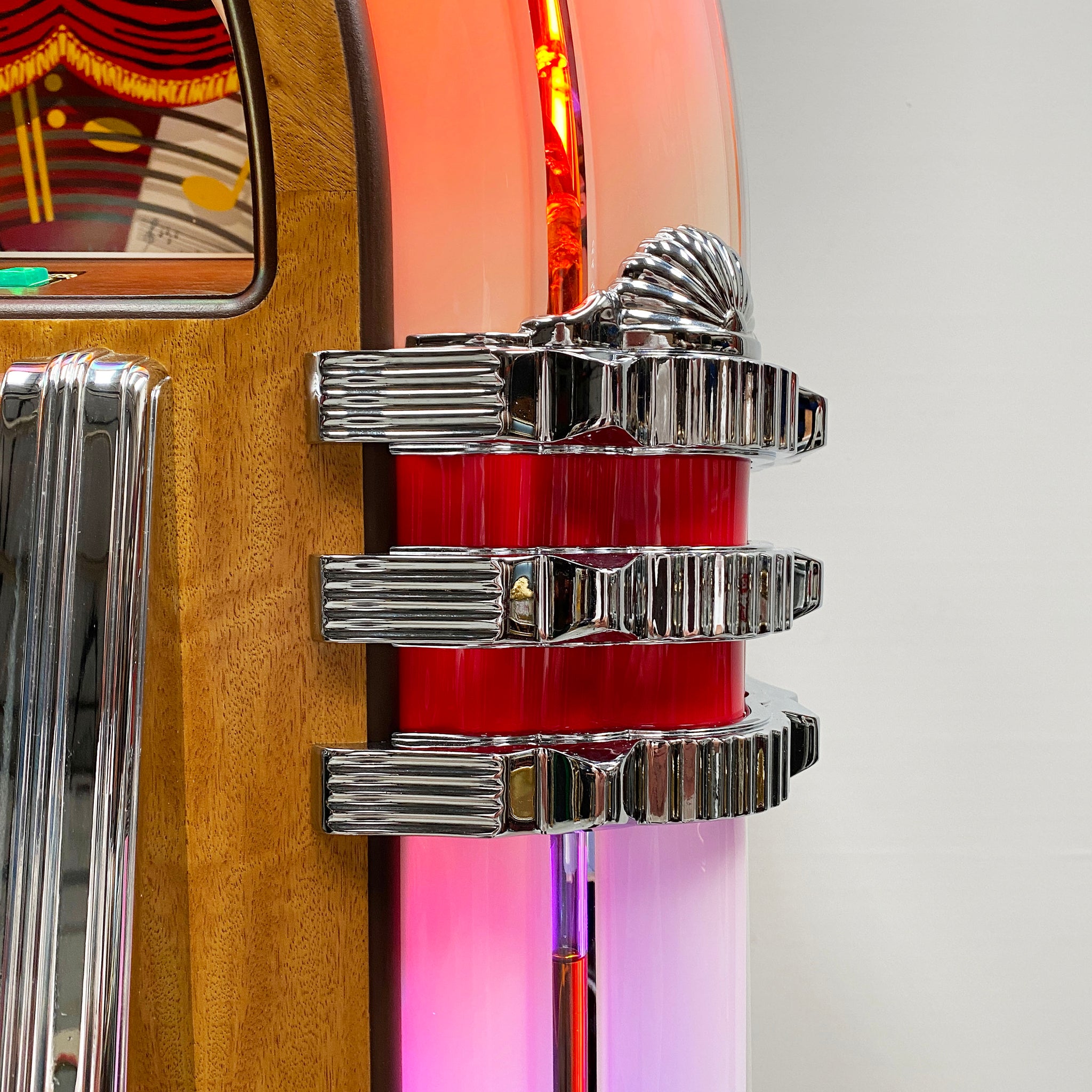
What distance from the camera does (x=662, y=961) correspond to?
52cm

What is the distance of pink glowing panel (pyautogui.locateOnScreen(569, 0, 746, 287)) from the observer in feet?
1.58

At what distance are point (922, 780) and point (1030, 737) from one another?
15 cm

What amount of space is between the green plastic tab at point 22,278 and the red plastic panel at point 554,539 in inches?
10.3

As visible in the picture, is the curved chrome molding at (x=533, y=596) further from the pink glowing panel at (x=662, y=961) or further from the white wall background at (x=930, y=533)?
the white wall background at (x=930, y=533)

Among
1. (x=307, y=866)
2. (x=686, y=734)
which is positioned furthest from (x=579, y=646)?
(x=307, y=866)

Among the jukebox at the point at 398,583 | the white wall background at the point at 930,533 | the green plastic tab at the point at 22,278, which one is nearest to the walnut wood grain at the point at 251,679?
the jukebox at the point at 398,583

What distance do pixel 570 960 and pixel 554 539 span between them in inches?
8.1

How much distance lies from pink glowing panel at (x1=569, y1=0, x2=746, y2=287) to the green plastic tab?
A: 324 millimetres

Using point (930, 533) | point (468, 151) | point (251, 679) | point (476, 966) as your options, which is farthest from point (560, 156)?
point (930, 533)

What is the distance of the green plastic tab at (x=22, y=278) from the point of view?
0.58 m

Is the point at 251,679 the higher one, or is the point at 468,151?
the point at 468,151

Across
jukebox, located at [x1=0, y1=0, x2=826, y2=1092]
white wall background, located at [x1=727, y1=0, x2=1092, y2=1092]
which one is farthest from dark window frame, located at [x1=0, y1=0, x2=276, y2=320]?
white wall background, located at [x1=727, y1=0, x2=1092, y2=1092]

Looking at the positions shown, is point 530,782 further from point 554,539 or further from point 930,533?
point 930,533

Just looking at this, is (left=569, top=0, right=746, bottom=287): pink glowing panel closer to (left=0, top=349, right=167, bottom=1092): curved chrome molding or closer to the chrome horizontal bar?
the chrome horizontal bar
